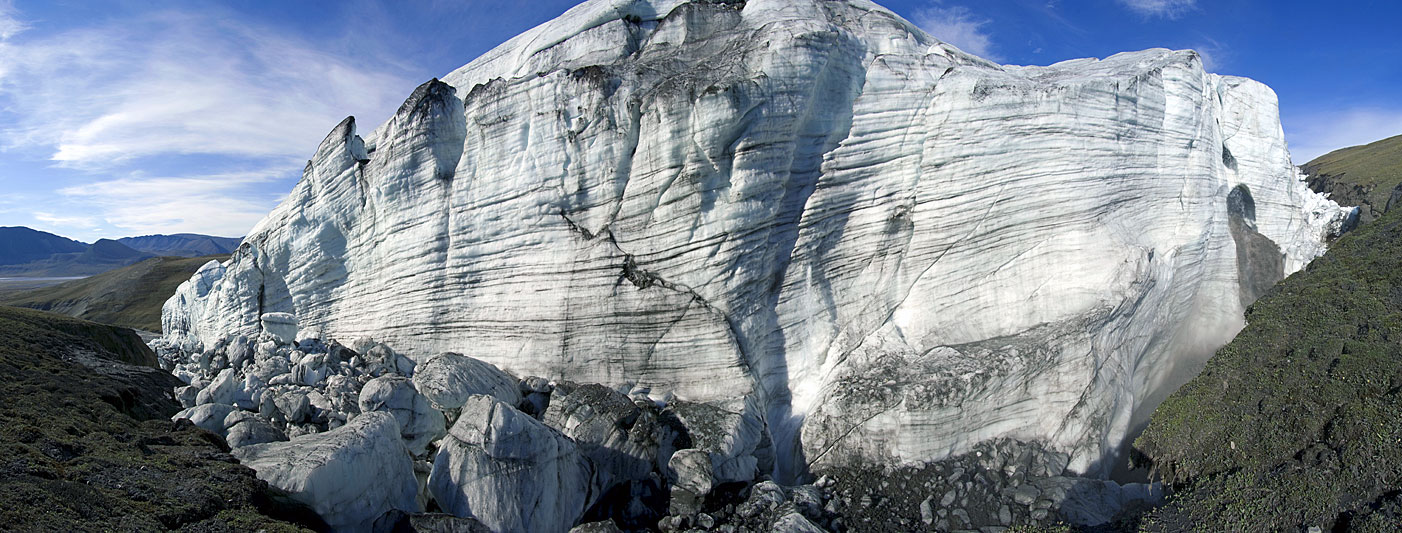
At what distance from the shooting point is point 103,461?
7840 millimetres

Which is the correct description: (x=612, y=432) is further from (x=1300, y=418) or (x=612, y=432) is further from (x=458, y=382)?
(x=1300, y=418)

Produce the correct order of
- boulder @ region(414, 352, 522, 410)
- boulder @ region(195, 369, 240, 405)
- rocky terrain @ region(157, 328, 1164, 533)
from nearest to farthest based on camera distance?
rocky terrain @ region(157, 328, 1164, 533) → boulder @ region(195, 369, 240, 405) → boulder @ region(414, 352, 522, 410)

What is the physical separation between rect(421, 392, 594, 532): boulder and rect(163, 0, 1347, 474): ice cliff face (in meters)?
3.61

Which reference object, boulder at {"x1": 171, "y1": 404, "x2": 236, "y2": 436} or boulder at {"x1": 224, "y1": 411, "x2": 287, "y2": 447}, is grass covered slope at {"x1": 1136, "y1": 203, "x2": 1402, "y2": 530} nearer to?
boulder at {"x1": 224, "y1": 411, "x2": 287, "y2": 447}

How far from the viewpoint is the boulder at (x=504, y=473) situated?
34.2 feet

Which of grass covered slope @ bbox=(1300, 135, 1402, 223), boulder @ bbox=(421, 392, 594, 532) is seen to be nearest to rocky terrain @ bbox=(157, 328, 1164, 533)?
boulder @ bbox=(421, 392, 594, 532)

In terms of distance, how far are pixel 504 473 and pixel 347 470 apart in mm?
2239

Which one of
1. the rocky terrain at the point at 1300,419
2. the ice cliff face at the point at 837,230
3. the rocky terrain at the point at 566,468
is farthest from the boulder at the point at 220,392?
the rocky terrain at the point at 1300,419

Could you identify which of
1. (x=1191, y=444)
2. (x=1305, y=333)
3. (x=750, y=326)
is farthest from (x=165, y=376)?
(x=1305, y=333)

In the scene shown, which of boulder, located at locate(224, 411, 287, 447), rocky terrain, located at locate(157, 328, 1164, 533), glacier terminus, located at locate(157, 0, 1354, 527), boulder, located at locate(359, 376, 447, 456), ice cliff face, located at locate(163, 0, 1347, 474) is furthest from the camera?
ice cliff face, located at locate(163, 0, 1347, 474)

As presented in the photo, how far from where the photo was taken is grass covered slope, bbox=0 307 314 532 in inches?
256

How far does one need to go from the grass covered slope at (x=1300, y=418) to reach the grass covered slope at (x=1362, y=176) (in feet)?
27.4

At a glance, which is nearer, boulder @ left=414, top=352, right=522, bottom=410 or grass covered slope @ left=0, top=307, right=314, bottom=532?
grass covered slope @ left=0, top=307, right=314, bottom=532

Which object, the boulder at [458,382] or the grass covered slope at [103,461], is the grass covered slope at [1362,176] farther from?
the grass covered slope at [103,461]
